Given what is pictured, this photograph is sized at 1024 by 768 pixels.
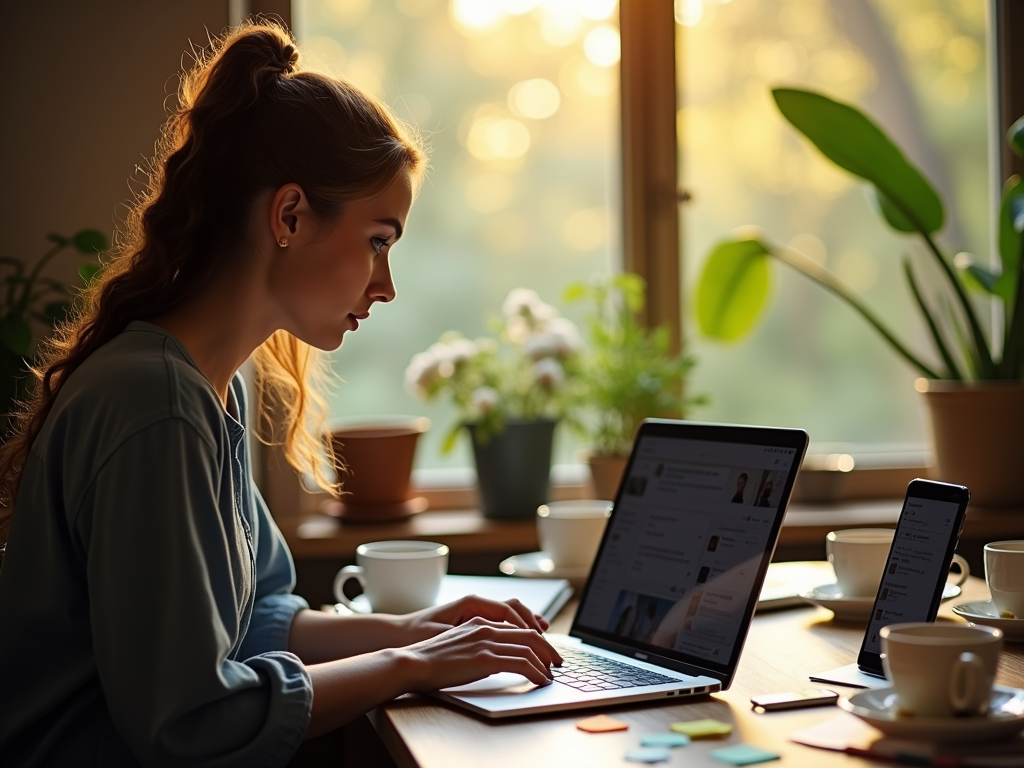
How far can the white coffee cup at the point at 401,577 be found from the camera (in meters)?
1.44

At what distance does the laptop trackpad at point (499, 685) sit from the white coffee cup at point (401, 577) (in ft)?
1.07

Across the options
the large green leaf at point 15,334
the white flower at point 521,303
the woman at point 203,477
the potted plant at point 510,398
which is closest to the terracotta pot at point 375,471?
the potted plant at point 510,398


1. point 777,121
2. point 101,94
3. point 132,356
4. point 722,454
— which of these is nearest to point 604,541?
point 722,454

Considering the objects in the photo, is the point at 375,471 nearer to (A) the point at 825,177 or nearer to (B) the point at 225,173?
(B) the point at 225,173

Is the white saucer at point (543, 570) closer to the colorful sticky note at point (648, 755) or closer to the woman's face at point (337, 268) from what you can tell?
the woman's face at point (337, 268)

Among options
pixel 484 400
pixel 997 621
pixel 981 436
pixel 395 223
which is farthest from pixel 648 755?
pixel 981 436

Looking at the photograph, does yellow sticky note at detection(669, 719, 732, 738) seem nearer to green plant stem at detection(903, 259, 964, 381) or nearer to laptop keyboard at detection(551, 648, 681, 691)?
laptop keyboard at detection(551, 648, 681, 691)

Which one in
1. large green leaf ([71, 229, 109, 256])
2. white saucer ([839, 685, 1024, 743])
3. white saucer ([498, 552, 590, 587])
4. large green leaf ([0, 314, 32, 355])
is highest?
large green leaf ([71, 229, 109, 256])

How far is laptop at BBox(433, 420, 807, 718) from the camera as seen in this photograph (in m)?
1.08

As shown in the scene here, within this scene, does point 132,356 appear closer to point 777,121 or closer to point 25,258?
point 25,258

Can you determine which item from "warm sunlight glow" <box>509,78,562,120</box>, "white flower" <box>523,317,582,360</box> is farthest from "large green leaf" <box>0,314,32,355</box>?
"warm sunlight glow" <box>509,78,562,120</box>

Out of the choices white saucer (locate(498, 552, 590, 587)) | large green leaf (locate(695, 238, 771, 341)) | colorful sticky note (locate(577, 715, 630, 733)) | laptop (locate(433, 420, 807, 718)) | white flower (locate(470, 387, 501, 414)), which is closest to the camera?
colorful sticky note (locate(577, 715, 630, 733))

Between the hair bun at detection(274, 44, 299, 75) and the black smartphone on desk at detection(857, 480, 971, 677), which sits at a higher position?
the hair bun at detection(274, 44, 299, 75)

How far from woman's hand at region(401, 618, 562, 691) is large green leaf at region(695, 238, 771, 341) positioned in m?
1.30
